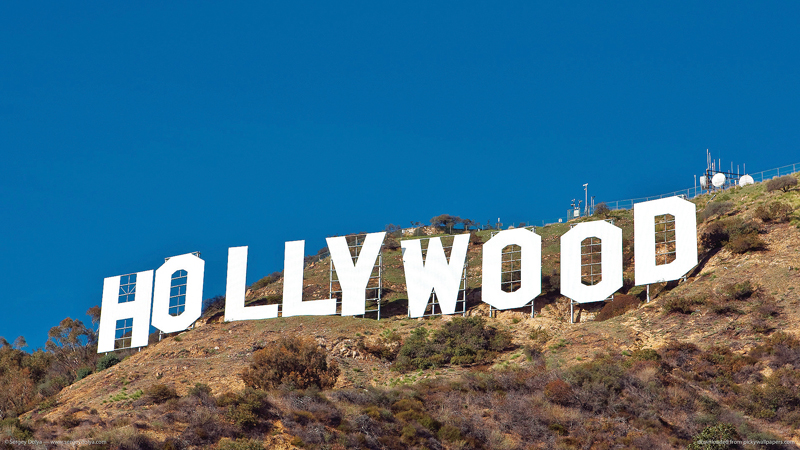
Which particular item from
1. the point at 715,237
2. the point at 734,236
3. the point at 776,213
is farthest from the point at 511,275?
the point at 776,213

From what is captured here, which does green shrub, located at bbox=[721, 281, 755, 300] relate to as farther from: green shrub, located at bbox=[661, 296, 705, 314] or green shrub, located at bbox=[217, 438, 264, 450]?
green shrub, located at bbox=[217, 438, 264, 450]

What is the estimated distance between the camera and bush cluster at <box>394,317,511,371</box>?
146ft

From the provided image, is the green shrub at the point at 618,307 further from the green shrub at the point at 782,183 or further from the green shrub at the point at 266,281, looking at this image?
the green shrub at the point at 266,281

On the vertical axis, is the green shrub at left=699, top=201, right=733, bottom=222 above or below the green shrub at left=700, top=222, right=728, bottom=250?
above

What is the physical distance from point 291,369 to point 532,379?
38.2 feet

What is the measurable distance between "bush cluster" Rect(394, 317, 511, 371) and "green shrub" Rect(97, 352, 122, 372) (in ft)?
63.5

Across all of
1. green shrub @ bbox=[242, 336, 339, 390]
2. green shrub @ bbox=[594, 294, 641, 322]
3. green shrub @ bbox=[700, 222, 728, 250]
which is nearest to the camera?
green shrub @ bbox=[242, 336, 339, 390]

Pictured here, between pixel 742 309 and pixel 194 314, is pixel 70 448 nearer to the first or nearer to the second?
pixel 194 314

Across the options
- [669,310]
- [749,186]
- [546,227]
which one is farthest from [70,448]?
[749,186]

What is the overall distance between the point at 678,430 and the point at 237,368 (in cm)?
2241

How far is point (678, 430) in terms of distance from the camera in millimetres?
34156

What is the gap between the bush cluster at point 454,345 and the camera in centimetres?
4438

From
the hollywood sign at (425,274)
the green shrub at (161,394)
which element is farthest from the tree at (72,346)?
the green shrub at (161,394)

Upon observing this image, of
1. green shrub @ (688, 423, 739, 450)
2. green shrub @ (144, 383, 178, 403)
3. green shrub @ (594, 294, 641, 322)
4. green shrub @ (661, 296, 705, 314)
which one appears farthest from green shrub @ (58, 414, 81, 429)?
green shrub @ (661, 296, 705, 314)
